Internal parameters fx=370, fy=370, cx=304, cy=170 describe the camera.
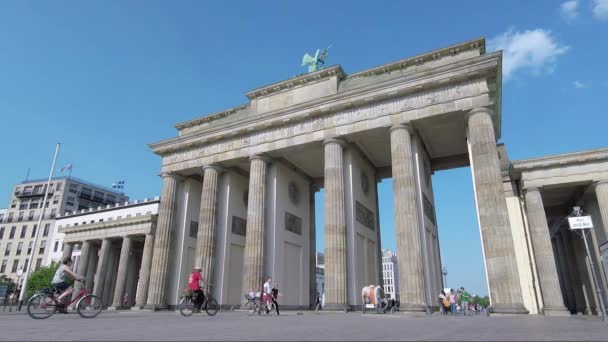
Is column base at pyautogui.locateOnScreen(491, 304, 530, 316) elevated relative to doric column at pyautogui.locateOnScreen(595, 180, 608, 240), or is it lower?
lower

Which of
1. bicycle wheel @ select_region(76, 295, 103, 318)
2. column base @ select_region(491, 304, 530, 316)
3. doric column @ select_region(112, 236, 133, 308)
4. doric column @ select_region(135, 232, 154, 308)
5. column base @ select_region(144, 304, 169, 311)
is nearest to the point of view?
bicycle wheel @ select_region(76, 295, 103, 318)

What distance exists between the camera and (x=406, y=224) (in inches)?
736

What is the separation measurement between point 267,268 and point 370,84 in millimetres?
12893

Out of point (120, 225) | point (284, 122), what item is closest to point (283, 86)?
point (284, 122)

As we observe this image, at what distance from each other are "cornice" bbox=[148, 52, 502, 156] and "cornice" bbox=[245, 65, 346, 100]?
236 cm

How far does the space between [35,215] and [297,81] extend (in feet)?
223

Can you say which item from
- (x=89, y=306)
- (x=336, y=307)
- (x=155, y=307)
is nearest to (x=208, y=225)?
(x=155, y=307)

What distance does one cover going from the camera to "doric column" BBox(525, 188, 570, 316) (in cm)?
2020

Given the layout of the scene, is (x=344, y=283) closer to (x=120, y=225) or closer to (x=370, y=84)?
(x=370, y=84)

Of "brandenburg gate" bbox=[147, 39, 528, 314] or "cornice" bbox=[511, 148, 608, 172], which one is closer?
"brandenburg gate" bbox=[147, 39, 528, 314]

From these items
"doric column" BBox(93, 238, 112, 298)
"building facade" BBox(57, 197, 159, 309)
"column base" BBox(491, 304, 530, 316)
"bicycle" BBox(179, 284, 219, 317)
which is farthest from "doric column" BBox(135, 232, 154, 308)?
"column base" BBox(491, 304, 530, 316)

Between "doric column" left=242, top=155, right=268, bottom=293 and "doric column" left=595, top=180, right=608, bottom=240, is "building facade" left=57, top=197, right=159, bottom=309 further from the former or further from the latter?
"doric column" left=595, top=180, right=608, bottom=240

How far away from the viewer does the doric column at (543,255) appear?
2020 centimetres

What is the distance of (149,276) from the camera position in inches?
1081
